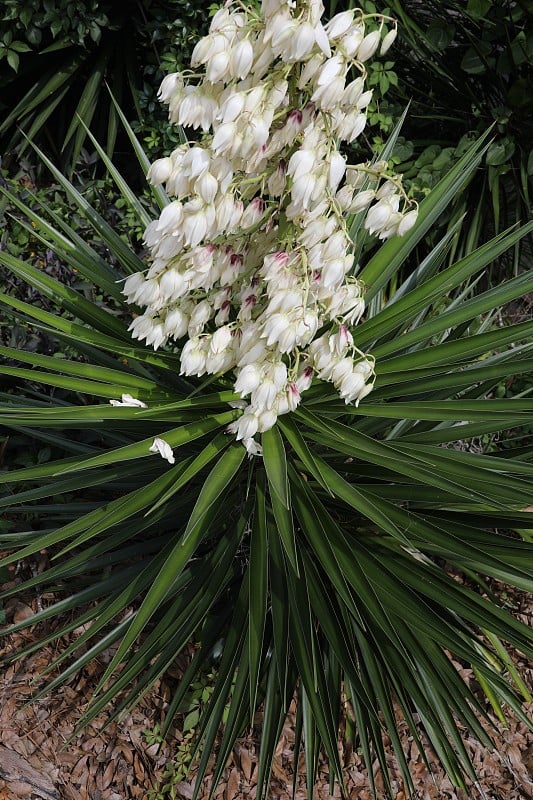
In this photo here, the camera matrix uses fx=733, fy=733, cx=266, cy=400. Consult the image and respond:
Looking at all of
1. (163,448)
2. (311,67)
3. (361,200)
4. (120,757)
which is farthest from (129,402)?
(120,757)

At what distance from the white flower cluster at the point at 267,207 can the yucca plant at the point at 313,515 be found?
0.16 m

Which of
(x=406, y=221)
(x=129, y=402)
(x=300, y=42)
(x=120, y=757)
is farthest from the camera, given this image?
(x=120, y=757)

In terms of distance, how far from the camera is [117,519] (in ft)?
4.44

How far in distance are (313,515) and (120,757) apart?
1033 millimetres

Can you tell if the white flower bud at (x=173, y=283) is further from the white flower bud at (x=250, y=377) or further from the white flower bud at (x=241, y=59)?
the white flower bud at (x=241, y=59)

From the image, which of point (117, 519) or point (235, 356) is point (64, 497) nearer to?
point (117, 519)

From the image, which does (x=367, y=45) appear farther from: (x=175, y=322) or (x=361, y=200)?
(x=175, y=322)

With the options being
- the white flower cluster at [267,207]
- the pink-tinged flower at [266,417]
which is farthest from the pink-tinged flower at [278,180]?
the pink-tinged flower at [266,417]

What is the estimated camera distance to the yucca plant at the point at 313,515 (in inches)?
54.3

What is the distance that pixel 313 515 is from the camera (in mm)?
1465

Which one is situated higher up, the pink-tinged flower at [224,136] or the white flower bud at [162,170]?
the pink-tinged flower at [224,136]

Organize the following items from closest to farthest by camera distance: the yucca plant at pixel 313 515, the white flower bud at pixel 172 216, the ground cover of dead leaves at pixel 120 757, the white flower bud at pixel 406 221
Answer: the white flower bud at pixel 172 216 < the white flower bud at pixel 406 221 < the yucca plant at pixel 313 515 < the ground cover of dead leaves at pixel 120 757

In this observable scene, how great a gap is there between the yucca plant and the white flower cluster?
0.16 m

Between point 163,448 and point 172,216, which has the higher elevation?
point 172,216
